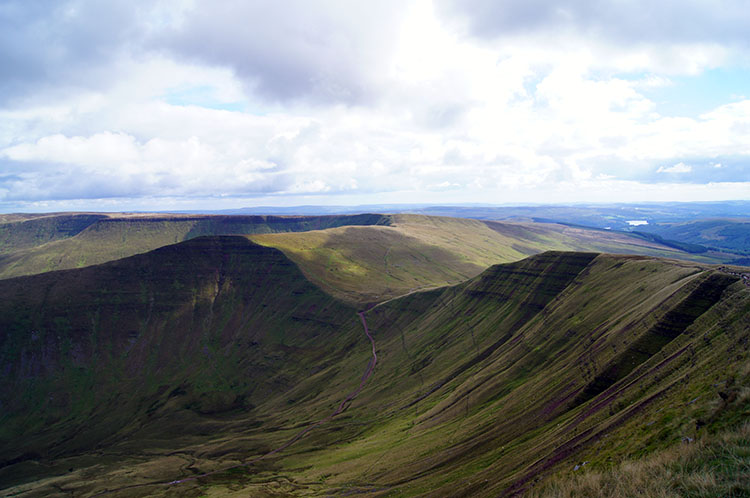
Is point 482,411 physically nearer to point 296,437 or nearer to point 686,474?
point 686,474

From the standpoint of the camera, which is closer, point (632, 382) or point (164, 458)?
point (632, 382)

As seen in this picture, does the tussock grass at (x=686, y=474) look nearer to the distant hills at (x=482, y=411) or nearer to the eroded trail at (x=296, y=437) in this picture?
the distant hills at (x=482, y=411)

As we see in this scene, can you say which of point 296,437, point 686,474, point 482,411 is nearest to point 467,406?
point 482,411

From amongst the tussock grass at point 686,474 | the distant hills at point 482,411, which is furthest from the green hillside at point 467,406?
the tussock grass at point 686,474

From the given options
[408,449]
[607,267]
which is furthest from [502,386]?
[607,267]

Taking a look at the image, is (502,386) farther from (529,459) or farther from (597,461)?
(597,461)

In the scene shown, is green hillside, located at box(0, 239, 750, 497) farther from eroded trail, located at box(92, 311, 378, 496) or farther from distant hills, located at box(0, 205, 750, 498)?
eroded trail, located at box(92, 311, 378, 496)

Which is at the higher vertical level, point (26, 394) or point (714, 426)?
point (714, 426)
